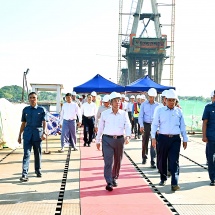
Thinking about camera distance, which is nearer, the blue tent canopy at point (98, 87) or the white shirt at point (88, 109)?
the white shirt at point (88, 109)

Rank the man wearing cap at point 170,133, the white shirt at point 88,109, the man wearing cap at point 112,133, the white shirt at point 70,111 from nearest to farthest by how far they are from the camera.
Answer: the man wearing cap at point 112,133 < the man wearing cap at point 170,133 < the white shirt at point 70,111 < the white shirt at point 88,109

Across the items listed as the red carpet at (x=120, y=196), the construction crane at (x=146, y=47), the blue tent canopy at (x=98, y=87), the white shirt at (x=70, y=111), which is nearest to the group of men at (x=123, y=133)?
the red carpet at (x=120, y=196)

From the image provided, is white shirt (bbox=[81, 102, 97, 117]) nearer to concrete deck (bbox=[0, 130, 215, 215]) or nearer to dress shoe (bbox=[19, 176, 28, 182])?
concrete deck (bbox=[0, 130, 215, 215])

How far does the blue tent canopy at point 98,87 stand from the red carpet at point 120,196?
554 centimetres

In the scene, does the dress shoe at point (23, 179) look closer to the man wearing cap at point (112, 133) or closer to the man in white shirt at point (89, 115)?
the man wearing cap at point (112, 133)

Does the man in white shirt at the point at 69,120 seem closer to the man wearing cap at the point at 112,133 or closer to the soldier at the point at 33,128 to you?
the soldier at the point at 33,128

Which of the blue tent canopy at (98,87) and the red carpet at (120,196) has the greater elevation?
the blue tent canopy at (98,87)

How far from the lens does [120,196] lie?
6.60 m

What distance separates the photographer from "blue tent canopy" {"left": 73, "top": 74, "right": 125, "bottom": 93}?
47.8ft

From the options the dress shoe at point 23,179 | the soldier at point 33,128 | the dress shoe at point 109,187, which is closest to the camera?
the dress shoe at point 109,187

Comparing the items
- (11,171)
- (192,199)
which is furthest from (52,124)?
(192,199)

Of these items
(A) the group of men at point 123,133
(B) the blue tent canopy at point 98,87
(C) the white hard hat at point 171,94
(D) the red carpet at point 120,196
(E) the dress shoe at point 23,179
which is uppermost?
(B) the blue tent canopy at point 98,87

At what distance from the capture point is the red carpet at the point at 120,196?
5688 millimetres

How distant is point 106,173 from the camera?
710 centimetres
